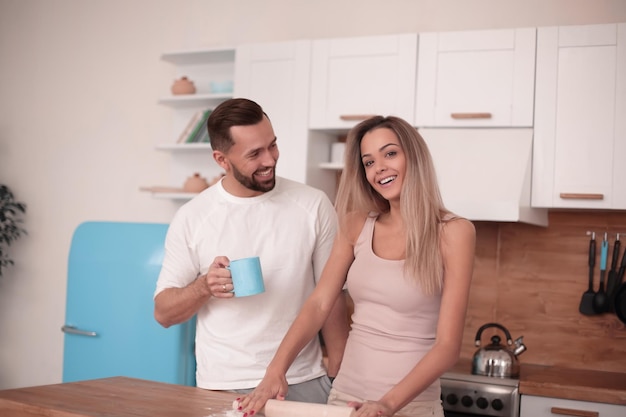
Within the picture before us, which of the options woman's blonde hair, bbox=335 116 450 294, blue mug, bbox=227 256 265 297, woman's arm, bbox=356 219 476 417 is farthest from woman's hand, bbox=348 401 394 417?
blue mug, bbox=227 256 265 297

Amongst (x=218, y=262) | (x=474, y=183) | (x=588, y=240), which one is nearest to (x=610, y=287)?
(x=588, y=240)

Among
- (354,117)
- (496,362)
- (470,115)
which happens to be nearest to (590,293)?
(496,362)

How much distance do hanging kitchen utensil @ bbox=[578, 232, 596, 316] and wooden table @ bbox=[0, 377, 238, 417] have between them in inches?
84.1

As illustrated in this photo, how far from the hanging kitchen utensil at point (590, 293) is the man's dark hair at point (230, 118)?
77.5 inches

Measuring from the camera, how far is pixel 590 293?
366 centimetres

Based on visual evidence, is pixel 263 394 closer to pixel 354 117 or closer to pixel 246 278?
pixel 246 278

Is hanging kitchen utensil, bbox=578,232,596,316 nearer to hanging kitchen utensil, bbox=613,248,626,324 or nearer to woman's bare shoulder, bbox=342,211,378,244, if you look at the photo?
hanging kitchen utensil, bbox=613,248,626,324

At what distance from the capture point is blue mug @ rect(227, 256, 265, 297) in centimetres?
203

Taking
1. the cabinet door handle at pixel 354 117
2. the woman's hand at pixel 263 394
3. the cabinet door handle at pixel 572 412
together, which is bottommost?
the cabinet door handle at pixel 572 412

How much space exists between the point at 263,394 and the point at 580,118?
2.10 metres

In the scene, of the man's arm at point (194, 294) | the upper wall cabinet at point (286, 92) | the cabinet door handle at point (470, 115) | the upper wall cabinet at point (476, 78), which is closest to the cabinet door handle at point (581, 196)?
the upper wall cabinet at point (476, 78)

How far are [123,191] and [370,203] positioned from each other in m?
2.98

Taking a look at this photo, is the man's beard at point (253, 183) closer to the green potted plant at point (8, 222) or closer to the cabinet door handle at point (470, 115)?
the cabinet door handle at point (470, 115)

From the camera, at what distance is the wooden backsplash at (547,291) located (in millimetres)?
3656
